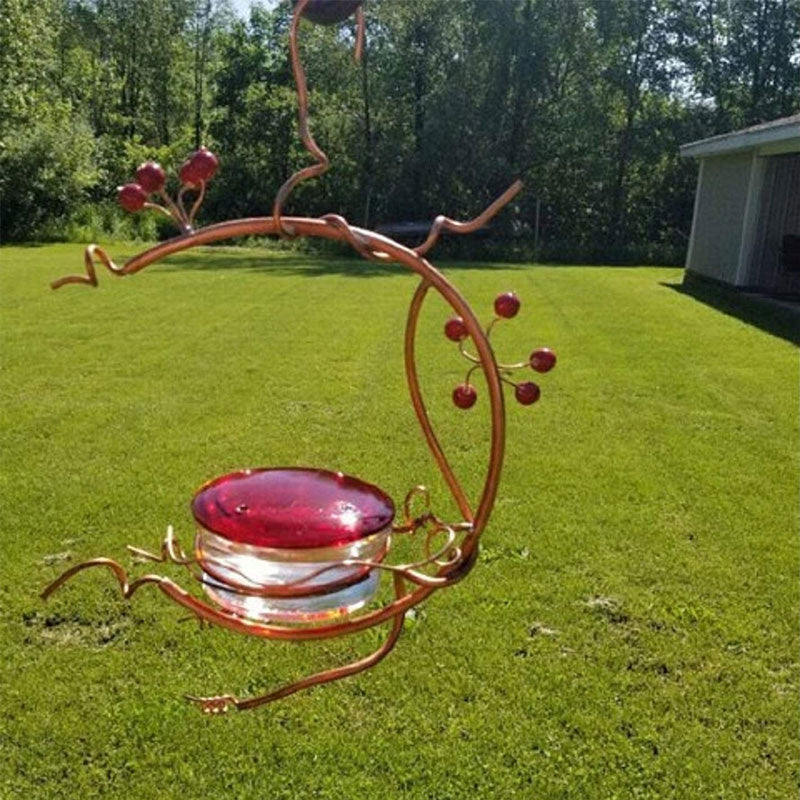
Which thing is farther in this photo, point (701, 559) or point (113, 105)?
point (113, 105)

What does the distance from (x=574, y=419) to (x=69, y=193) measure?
17.5m

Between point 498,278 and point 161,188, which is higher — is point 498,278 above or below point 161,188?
below

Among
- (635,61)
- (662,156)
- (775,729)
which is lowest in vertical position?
(775,729)

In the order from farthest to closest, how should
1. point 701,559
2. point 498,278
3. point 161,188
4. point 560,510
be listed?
1. point 498,278
2. point 560,510
3. point 701,559
4. point 161,188

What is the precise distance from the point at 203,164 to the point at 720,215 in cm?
1332

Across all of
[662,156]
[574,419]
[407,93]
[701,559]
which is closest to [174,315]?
[574,419]

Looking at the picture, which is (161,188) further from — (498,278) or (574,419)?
(498,278)

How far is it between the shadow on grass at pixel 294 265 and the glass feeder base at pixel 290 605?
12.1 meters

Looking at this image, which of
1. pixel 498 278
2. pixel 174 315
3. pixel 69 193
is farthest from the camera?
pixel 69 193

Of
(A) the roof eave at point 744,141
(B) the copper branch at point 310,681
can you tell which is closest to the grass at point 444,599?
(B) the copper branch at point 310,681

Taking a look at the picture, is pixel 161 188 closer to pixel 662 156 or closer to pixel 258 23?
pixel 662 156

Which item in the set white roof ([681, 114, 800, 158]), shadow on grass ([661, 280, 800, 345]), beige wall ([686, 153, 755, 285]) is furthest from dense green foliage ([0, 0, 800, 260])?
shadow on grass ([661, 280, 800, 345])

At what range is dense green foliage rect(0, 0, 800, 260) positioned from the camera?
21656mm

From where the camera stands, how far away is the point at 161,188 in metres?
0.75
